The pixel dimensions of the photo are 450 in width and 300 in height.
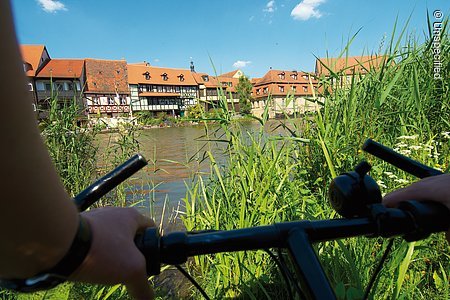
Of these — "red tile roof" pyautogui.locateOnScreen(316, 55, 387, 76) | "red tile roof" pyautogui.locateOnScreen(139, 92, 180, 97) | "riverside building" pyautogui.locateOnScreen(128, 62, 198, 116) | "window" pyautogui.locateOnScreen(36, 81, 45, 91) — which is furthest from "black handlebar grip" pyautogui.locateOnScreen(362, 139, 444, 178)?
"red tile roof" pyautogui.locateOnScreen(139, 92, 180, 97)

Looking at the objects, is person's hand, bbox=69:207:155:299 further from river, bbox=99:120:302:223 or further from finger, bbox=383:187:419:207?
river, bbox=99:120:302:223

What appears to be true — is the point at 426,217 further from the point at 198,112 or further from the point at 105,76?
the point at 105,76

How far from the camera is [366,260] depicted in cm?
211

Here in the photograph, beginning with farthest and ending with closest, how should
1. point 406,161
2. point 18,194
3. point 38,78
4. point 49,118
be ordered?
1. point 38,78
2. point 49,118
3. point 406,161
4. point 18,194

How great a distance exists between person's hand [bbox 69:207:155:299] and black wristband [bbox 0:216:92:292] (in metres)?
0.01

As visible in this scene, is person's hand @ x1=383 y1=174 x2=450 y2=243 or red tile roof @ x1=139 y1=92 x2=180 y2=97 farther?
red tile roof @ x1=139 y1=92 x2=180 y2=97

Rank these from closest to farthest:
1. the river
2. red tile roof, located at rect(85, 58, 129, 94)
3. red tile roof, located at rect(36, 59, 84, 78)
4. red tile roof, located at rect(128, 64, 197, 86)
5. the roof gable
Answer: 1. the river
2. red tile roof, located at rect(36, 59, 84, 78)
3. the roof gable
4. red tile roof, located at rect(85, 58, 129, 94)
5. red tile roof, located at rect(128, 64, 197, 86)

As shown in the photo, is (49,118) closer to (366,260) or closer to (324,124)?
(324,124)

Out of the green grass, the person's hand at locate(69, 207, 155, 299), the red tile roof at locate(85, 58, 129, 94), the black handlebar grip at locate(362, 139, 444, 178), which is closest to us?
the person's hand at locate(69, 207, 155, 299)

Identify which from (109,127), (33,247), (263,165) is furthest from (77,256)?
(109,127)

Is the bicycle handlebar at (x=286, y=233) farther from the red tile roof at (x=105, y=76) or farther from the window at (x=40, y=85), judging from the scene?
the window at (x=40, y=85)

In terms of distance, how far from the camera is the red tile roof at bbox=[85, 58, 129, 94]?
4825 cm

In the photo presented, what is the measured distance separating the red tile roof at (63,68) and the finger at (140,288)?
48.6 meters

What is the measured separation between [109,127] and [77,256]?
435cm
